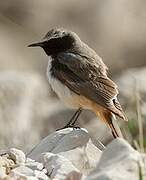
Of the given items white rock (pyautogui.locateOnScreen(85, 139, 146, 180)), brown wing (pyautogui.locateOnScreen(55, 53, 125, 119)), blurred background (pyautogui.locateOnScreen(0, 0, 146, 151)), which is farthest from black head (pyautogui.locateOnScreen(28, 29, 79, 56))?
white rock (pyautogui.locateOnScreen(85, 139, 146, 180))

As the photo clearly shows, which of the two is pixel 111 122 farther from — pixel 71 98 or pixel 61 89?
pixel 61 89

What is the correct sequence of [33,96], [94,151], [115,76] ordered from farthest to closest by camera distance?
[115,76] < [33,96] < [94,151]

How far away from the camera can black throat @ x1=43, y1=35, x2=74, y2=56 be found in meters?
10.4

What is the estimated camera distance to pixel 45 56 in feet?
63.1

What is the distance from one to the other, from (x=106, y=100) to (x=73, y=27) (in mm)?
11000

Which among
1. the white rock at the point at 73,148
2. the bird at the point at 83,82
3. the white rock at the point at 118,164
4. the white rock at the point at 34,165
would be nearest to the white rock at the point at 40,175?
the white rock at the point at 34,165

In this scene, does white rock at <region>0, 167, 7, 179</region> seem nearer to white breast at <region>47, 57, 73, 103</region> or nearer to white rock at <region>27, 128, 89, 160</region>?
white rock at <region>27, 128, 89, 160</region>

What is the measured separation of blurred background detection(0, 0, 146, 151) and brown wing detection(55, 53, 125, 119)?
1441mm

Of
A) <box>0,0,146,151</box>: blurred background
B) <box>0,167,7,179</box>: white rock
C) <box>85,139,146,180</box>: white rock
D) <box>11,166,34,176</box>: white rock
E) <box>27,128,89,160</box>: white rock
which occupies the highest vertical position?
<box>85,139,146,180</box>: white rock

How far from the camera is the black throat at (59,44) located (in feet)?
34.2

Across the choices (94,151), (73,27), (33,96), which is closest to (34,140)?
(33,96)

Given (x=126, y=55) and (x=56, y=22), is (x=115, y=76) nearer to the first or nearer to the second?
(x=126, y=55)

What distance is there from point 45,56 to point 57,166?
12047mm

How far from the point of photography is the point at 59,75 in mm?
9961
